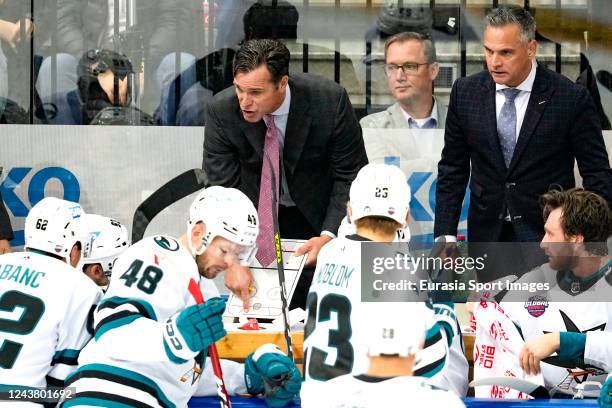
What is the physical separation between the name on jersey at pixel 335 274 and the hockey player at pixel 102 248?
5.30 ft

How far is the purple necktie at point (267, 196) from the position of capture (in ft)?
20.3

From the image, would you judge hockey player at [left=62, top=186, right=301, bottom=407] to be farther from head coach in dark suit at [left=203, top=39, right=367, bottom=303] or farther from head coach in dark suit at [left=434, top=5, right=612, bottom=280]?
head coach in dark suit at [left=434, top=5, right=612, bottom=280]

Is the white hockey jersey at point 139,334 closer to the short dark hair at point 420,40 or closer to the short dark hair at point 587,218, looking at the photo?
the short dark hair at point 587,218

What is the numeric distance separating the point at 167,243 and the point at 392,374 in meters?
1.10

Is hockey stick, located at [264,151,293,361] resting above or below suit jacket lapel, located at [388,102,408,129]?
below

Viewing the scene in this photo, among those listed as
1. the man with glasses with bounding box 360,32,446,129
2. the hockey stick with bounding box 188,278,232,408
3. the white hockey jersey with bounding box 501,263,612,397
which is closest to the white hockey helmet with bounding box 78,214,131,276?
the hockey stick with bounding box 188,278,232,408

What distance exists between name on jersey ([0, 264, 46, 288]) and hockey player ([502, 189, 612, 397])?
1677 mm

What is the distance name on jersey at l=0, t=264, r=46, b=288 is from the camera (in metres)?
4.71

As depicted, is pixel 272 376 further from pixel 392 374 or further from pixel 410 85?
pixel 410 85

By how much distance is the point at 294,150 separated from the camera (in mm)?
6371

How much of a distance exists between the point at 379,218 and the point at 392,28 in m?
2.79

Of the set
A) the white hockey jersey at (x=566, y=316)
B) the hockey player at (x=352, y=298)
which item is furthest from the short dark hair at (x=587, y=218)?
the hockey player at (x=352, y=298)

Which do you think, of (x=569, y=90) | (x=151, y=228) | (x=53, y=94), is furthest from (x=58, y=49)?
(x=569, y=90)

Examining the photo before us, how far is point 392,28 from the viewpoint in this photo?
6973 millimetres
